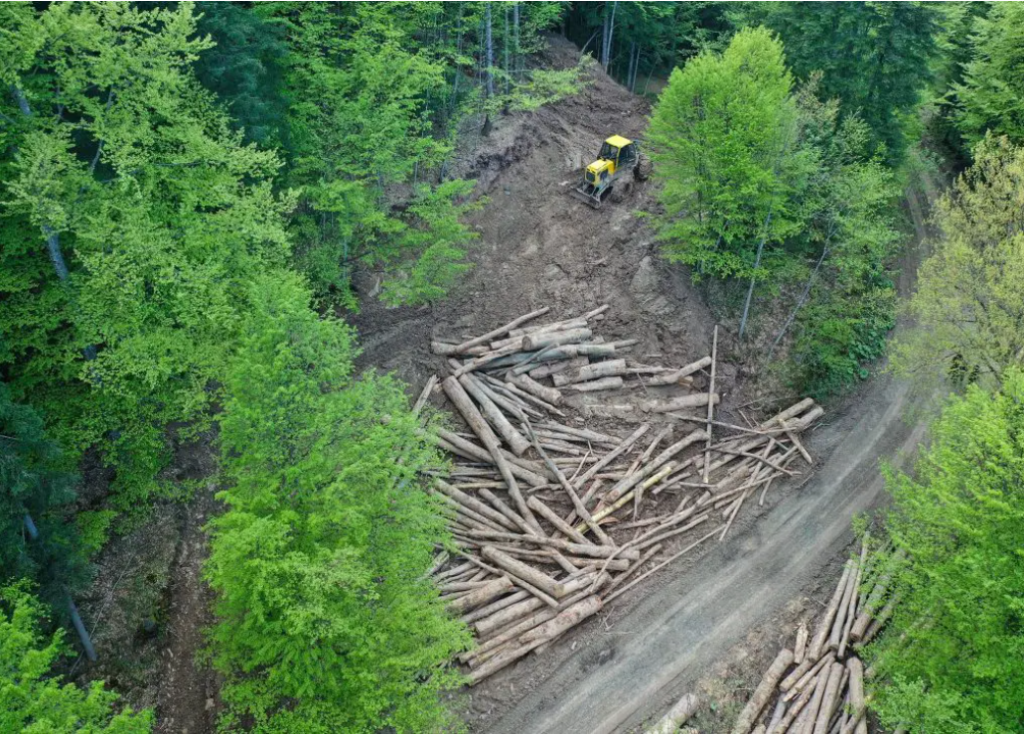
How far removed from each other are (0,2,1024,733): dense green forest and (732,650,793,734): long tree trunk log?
2.74 m

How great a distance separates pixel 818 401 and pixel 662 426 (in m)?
7.68

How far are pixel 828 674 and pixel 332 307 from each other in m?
19.8

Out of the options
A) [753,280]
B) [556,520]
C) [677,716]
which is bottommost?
[677,716]

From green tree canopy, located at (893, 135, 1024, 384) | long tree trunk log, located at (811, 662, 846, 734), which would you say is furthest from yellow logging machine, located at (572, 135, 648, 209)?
long tree trunk log, located at (811, 662, 846, 734)

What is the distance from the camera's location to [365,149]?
96.5 ft

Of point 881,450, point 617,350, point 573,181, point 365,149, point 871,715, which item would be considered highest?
point 365,149

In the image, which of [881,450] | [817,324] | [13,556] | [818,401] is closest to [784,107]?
[817,324]

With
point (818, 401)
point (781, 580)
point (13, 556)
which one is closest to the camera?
point (13, 556)

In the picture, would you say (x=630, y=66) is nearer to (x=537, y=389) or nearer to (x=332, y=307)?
(x=537, y=389)

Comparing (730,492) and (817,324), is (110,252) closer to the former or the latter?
(730,492)

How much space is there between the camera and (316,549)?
664 inches

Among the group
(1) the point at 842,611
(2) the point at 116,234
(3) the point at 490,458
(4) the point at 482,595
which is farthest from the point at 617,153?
(2) the point at 116,234

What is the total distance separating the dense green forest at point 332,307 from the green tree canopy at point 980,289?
0.45 ft

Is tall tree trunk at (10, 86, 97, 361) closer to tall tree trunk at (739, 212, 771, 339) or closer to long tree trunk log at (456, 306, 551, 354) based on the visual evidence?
long tree trunk log at (456, 306, 551, 354)
